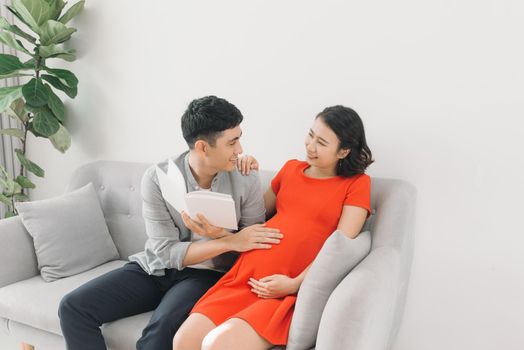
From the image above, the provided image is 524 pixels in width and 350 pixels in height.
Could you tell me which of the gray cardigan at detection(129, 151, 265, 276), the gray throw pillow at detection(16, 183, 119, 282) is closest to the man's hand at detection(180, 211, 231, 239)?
the gray cardigan at detection(129, 151, 265, 276)

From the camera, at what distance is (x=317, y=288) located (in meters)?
1.53

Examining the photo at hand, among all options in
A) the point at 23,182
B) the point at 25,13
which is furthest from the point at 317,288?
the point at 23,182

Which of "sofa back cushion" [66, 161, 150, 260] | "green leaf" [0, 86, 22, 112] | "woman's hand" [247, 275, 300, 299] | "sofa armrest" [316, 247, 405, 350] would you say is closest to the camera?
"sofa armrest" [316, 247, 405, 350]

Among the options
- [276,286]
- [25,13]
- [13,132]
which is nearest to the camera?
[276,286]

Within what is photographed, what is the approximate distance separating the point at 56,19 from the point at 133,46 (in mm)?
474

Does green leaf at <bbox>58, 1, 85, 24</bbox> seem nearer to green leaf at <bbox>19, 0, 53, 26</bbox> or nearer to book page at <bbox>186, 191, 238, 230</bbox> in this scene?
green leaf at <bbox>19, 0, 53, 26</bbox>

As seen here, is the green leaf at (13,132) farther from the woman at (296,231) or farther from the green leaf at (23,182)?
the woman at (296,231)

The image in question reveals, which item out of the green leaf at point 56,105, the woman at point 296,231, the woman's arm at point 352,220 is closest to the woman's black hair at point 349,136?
the woman at point 296,231

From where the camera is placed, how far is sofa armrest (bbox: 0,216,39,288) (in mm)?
2154

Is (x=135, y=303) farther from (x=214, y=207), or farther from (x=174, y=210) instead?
(x=214, y=207)

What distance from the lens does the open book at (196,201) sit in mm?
1686

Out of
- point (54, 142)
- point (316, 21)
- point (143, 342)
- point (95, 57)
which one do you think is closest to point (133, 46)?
point (95, 57)

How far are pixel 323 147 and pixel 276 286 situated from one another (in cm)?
52

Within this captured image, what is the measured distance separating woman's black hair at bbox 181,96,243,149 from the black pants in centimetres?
54
